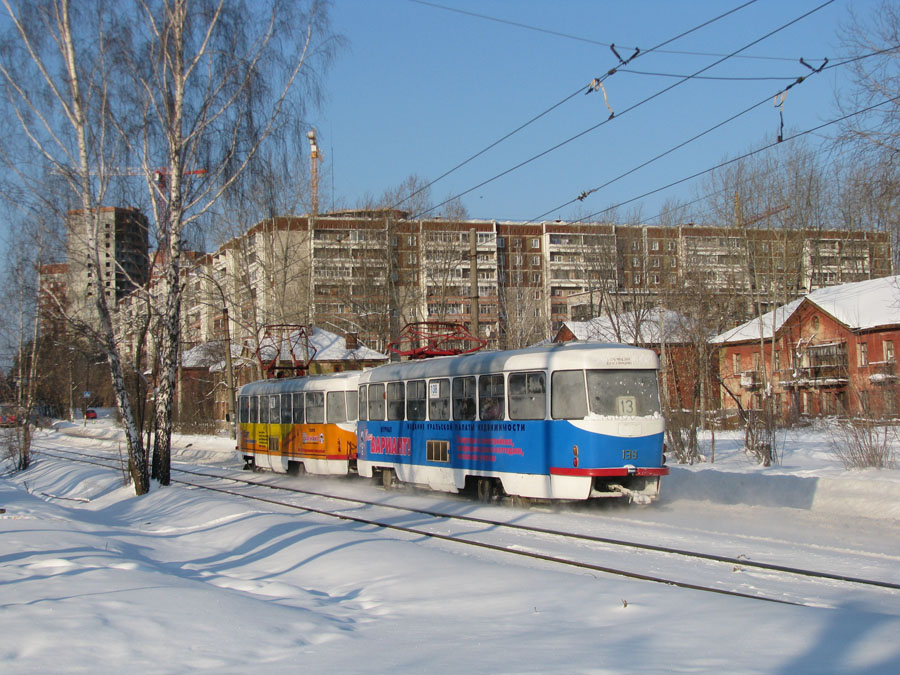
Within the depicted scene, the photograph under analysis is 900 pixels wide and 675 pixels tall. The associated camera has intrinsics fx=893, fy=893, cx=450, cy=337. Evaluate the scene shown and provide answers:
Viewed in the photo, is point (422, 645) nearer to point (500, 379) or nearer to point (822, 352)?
point (500, 379)

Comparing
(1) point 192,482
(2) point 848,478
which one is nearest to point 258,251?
(1) point 192,482

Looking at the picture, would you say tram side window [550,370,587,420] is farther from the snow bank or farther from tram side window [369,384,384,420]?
tram side window [369,384,384,420]

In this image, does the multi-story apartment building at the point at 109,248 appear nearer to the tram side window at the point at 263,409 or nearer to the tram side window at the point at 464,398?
the tram side window at the point at 263,409

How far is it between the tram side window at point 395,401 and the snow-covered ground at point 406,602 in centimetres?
450

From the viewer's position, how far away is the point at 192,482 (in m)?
25.2

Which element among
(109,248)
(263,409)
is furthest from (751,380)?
(109,248)

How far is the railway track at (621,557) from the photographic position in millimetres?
8547

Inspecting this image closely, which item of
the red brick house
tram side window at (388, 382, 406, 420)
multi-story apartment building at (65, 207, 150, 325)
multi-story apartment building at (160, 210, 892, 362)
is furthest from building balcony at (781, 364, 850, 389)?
multi-story apartment building at (65, 207, 150, 325)

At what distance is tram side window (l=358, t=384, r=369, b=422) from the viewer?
68.9ft

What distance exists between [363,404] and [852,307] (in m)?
37.9

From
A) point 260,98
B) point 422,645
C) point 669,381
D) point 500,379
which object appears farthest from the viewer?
point 669,381

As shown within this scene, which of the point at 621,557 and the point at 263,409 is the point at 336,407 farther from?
the point at 621,557

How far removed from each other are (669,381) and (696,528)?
3659 centimetres

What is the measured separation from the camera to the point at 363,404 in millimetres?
21172
